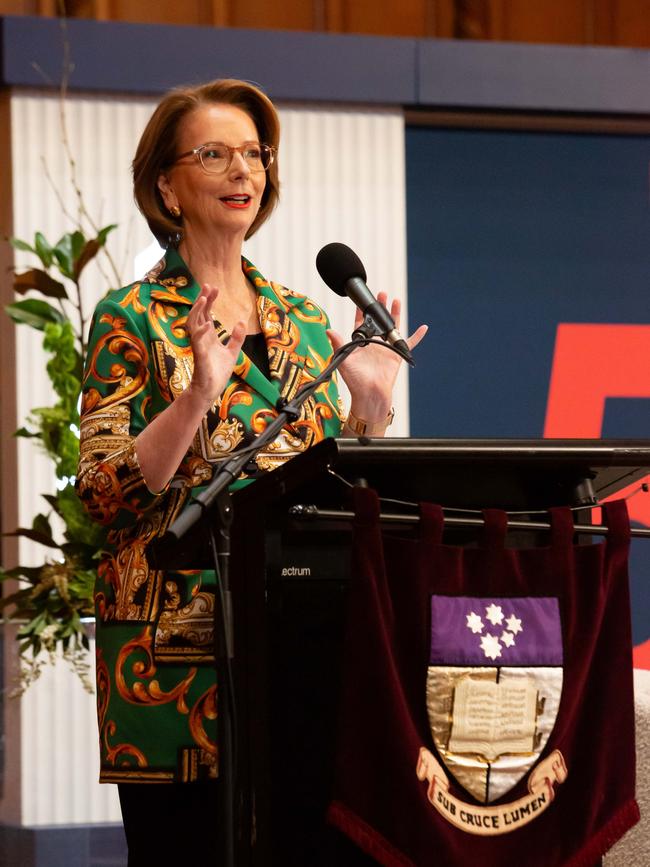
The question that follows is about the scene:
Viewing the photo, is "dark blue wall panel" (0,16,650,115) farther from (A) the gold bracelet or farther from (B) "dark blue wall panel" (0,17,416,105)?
(A) the gold bracelet

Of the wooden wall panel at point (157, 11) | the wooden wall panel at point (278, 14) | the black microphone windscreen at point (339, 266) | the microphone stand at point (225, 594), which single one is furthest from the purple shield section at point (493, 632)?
the wooden wall panel at point (278, 14)

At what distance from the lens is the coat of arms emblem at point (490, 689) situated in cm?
132

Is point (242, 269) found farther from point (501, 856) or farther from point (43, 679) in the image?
point (43, 679)

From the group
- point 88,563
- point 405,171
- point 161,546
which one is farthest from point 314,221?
point 161,546

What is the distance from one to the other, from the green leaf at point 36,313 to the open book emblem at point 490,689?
289 centimetres

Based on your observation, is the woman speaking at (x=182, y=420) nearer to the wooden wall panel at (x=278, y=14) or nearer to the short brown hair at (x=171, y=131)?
the short brown hair at (x=171, y=131)

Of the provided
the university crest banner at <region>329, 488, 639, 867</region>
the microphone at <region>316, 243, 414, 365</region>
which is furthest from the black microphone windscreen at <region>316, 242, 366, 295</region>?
the university crest banner at <region>329, 488, 639, 867</region>

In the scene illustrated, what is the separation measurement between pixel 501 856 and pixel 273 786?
254 millimetres

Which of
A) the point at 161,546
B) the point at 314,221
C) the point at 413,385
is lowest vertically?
the point at 161,546

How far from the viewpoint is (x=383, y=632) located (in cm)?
132

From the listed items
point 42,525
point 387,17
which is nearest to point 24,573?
point 42,525

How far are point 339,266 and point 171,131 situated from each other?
0.42 meters

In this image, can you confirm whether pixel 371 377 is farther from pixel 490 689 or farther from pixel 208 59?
pixel 208 59

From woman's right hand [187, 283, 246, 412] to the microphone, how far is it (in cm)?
15
